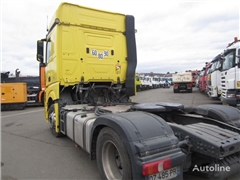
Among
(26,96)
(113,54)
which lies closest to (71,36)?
(113,54)

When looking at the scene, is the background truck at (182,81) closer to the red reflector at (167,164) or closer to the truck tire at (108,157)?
the truck tire at (108,157)

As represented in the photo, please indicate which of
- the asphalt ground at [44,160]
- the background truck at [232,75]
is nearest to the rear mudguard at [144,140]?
the asphalt ground at [44,160]

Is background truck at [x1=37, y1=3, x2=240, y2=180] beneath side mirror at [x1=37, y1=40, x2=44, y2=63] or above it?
beneath

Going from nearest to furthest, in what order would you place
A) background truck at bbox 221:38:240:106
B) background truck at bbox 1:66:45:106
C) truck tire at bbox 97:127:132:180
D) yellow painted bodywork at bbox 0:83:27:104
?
truck tire at bbox 97:127:132:180
background truck at bbox 221:38:240:106
yellow painted bodywork at bbox 0:83:27:104
background truck at bbox 1:66:45:106

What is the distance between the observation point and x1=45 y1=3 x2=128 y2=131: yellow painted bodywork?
16.9ft

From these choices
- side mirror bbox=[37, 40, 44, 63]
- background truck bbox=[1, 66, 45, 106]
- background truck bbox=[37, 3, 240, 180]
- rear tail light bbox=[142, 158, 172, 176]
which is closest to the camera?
rear tail light bbox=[142, 158, 172, 176]

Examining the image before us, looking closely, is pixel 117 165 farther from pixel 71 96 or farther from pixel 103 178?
pixel 71 96

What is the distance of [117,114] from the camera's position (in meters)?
2.83

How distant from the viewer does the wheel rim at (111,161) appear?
9.27 ft

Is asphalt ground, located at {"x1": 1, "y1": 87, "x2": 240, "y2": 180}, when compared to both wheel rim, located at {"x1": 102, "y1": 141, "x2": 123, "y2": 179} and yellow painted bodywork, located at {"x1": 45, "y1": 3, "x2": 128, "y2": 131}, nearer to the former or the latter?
wheel rim, located at {"x1": 102, "y1": 141, "x2": 123, "y2": 179}

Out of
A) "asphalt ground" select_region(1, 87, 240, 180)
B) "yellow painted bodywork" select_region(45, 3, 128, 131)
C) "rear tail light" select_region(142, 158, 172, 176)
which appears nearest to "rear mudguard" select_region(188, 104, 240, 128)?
"asphalt ground" select_region(1, 87, 240, 180)

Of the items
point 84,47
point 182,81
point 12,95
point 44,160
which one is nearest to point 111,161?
point 44,160

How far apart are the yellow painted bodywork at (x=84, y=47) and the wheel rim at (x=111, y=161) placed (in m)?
2.80

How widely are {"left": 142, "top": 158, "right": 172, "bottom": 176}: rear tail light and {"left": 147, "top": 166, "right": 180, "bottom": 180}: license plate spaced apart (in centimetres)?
7
